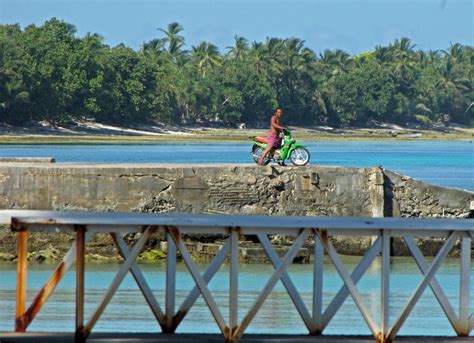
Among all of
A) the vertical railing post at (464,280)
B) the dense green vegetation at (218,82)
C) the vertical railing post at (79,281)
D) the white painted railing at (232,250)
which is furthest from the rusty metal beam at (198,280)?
the dense green vegetation at (218,82)

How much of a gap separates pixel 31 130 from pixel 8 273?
69.0 metres

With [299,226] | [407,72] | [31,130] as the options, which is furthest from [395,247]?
[407,72]

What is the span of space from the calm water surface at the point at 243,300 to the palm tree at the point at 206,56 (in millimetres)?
106976

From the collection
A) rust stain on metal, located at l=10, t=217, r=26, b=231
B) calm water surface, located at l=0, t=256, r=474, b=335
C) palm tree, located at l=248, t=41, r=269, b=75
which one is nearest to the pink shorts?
calm water surface, located at l=0, t=256, r=474, b=335

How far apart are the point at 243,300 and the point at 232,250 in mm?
7162

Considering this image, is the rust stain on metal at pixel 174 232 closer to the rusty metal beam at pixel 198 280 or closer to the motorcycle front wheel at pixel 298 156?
the rusty metal beam at pixel 198 280

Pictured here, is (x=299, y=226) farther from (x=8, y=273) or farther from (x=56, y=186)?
(x=56, y=186)

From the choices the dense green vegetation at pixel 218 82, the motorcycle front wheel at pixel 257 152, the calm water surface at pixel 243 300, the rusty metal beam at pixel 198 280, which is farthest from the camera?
the dense green vegetation at pixel 218 82

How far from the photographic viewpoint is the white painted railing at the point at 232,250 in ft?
32.1

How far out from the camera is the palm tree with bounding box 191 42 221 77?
129 meters

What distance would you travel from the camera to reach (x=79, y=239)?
9.80 m

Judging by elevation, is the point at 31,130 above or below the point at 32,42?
below

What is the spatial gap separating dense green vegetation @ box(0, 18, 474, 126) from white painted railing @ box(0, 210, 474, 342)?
7644 centimetres

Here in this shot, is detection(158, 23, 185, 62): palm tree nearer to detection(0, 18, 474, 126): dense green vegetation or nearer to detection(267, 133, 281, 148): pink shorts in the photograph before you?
detection(0, 18, 474, 126): dense green vegetation
